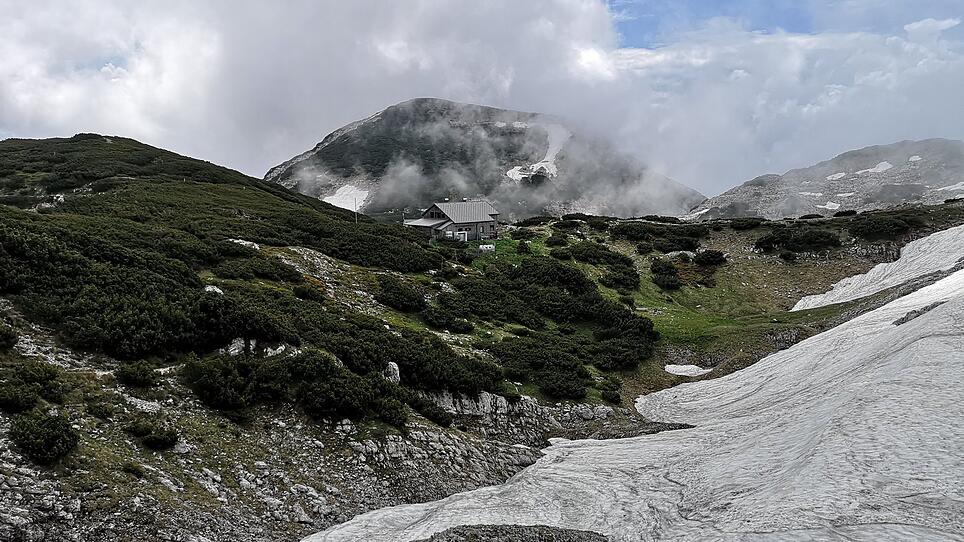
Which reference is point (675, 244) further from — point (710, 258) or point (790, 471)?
point (790, 471)

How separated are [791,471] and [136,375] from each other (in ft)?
58.3

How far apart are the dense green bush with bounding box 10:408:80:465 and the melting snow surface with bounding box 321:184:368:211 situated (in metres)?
162

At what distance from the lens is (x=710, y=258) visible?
5462 cm

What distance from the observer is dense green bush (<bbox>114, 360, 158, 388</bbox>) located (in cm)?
1597

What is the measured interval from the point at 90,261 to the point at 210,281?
20.1 feet

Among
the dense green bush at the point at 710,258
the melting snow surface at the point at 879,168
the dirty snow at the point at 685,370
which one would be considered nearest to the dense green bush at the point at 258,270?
the dirty snow at the point at 685,370

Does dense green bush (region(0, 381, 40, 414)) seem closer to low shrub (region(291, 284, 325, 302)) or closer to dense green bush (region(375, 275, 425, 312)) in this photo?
low shrub (region(291, 284, 325, 302))

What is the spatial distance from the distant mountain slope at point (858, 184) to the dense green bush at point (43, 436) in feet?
446

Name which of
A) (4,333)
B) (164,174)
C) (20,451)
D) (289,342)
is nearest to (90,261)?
(4,333)

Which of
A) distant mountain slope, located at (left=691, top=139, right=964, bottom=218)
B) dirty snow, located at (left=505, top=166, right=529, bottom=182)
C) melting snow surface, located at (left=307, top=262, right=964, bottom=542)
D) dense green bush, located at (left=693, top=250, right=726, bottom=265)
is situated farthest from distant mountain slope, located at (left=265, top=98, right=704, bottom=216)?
melting snow surface, located at (left=307, top=262, right=964, bottom=542)

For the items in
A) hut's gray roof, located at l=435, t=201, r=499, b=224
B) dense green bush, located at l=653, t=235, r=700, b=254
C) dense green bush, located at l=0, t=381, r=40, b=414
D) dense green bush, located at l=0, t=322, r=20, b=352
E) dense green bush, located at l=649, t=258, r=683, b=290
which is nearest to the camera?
dense green bush, located at l=0, t=381, r=40, b=414

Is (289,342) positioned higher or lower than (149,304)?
lower

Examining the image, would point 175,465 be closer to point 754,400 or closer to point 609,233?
point 754,400

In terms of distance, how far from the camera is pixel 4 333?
15234 mm
